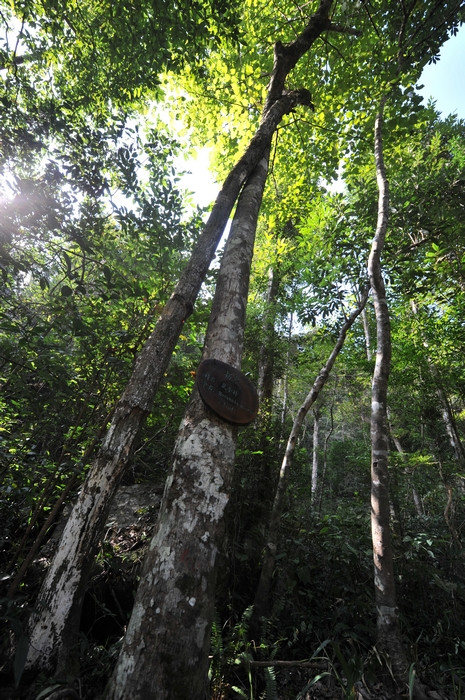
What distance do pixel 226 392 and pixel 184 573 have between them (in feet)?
3.41

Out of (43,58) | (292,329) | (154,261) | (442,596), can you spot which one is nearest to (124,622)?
(442,596)

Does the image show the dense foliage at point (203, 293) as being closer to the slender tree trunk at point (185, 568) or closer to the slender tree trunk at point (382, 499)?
the slender tree trunk at point (382, 499)

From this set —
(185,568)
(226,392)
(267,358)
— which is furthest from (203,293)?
(185,568)

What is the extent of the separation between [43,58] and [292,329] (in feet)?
37.3

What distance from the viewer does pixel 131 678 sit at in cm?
124

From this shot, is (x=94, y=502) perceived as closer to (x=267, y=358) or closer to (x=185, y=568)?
(x=185, y=568)

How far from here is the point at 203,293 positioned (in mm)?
6887

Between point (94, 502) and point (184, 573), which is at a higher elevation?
point (94, 502)

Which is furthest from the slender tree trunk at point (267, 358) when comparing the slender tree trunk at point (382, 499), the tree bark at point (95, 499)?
the tree bark at point (95, 499)

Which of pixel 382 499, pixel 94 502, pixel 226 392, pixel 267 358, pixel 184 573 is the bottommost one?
pixel 184 573

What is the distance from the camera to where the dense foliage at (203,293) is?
342 cm

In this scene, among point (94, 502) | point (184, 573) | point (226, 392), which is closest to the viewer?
point (184, 573)

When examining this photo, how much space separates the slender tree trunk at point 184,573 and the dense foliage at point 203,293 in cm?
75

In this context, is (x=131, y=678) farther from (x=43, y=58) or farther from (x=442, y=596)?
(x=43, y=58)
